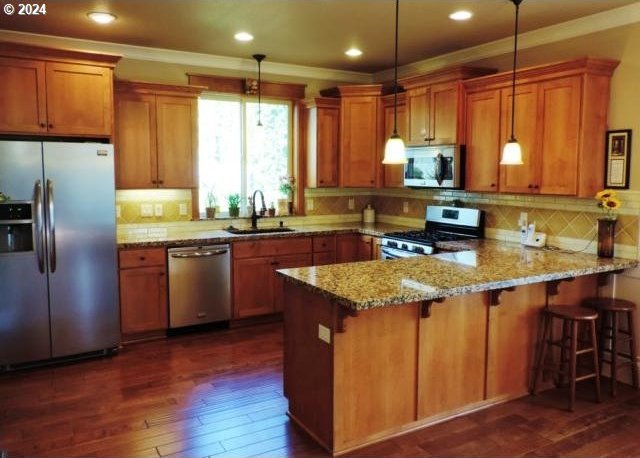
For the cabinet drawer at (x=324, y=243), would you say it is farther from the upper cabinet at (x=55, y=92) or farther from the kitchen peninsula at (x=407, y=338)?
the upper cabinet at (x=55, y=92)

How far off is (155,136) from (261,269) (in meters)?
1.59

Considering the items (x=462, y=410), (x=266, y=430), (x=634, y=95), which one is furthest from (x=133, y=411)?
(x=634, y=95)

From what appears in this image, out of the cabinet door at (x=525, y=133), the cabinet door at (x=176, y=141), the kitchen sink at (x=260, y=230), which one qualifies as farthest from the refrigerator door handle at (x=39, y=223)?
the cabinet door at (x=525, y=133)

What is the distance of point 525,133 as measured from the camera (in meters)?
4.04

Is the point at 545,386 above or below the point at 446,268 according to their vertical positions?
below

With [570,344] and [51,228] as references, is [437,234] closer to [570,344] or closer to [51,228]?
[570,344]

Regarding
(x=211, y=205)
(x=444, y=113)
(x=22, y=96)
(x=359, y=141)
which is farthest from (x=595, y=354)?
(x=22, y=96)

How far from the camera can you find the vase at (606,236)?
372 centimetres

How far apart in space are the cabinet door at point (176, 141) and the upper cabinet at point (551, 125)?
2.66m

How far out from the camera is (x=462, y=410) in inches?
128

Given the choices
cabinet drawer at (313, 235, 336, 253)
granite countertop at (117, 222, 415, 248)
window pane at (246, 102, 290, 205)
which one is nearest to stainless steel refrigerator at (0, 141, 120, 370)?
granite countertop at (117, 222, 415, 248)

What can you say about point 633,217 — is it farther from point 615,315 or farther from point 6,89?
point 6,89

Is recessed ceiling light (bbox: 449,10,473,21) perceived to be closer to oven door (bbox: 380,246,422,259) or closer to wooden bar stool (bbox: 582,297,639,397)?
oven door (bbox: 380,246,422,259)

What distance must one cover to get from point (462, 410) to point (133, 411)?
80.9 inches
